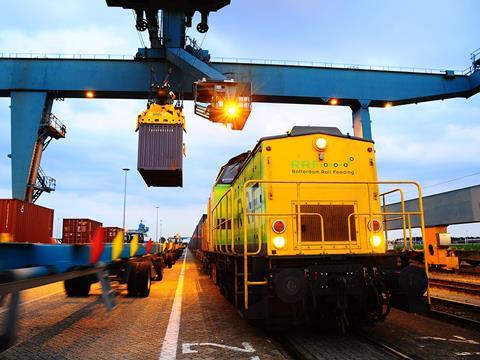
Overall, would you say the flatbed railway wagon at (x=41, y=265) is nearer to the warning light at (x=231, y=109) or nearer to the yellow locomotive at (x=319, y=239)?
the yellow locomotive at (x=319, y=239)

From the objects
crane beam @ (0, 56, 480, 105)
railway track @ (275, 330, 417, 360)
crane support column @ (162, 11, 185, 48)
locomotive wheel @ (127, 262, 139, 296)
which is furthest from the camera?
crane beam @ (0, 56, 480, 105)

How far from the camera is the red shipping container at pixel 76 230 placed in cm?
1941

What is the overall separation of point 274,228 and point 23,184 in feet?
59.3

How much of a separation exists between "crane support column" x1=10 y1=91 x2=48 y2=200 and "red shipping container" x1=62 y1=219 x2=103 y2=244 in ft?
8.64

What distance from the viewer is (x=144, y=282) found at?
10.4 meters

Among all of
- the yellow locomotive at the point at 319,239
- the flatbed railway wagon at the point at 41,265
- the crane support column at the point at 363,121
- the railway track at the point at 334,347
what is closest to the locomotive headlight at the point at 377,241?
the yellow locomotive at the point at 319,239

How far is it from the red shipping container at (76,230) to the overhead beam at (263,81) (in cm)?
695

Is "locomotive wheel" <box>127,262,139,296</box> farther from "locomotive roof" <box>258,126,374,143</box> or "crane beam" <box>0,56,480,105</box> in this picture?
"crane beam" <box>0,56,480,105</box>

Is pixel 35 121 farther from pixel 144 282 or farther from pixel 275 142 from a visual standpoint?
pixel 275 142

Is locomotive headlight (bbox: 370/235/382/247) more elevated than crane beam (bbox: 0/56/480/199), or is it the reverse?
crane beam (bbox: 0/56/480/199)

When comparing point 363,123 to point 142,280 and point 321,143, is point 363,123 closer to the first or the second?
point 142,280

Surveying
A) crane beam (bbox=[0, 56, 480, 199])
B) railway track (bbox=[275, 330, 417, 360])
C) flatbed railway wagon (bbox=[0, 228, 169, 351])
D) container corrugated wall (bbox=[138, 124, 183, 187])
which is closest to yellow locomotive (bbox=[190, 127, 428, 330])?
railway track (bbox=[275, 330, 417, 360])

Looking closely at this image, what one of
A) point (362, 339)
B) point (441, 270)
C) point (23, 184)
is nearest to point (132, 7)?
point (23, 184)

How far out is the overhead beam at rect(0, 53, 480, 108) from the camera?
20.5 meters
